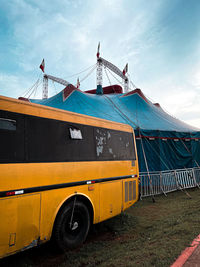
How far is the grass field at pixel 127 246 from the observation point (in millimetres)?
3438

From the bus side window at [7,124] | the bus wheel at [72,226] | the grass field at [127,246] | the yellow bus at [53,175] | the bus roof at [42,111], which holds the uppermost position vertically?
the bus roof at [42,111]

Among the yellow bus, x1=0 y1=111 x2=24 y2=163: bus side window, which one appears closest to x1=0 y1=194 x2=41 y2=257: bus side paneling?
the yellow bus

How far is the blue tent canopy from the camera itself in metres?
11.4

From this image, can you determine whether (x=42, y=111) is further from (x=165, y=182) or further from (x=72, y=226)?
(x=165, y=182)

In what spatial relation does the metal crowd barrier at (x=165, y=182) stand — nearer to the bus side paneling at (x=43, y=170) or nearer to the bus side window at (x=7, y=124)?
the bus side paneling at (x=43, y=170)

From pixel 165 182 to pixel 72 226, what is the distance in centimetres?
750

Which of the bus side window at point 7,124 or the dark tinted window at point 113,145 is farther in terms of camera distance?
the dark tinted window at point 113,145

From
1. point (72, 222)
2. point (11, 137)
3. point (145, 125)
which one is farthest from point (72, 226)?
point (145, 125)

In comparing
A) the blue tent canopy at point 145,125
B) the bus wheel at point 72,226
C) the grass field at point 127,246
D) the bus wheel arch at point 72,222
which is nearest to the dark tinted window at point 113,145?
the bus wheel arch at point 72,222

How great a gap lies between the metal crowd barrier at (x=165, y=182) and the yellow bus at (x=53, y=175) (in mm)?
4684

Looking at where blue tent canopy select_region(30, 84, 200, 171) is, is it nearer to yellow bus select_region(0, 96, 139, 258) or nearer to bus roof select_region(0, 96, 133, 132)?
yellow bus select_region(0, 96, 139, 258)

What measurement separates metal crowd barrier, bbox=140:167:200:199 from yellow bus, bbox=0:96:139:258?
15.4 feet

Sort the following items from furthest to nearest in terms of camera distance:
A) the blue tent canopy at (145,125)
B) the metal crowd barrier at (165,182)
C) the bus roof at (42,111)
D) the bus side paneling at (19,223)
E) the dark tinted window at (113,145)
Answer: the blue tent canopy at (145,125), the metal crowd barrier at (165,182), the dark tinted window at (113,145), the bus roof at (42,111), the bus side paneling at (19,223)

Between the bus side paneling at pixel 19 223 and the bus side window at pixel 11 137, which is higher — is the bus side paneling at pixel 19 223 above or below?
below
